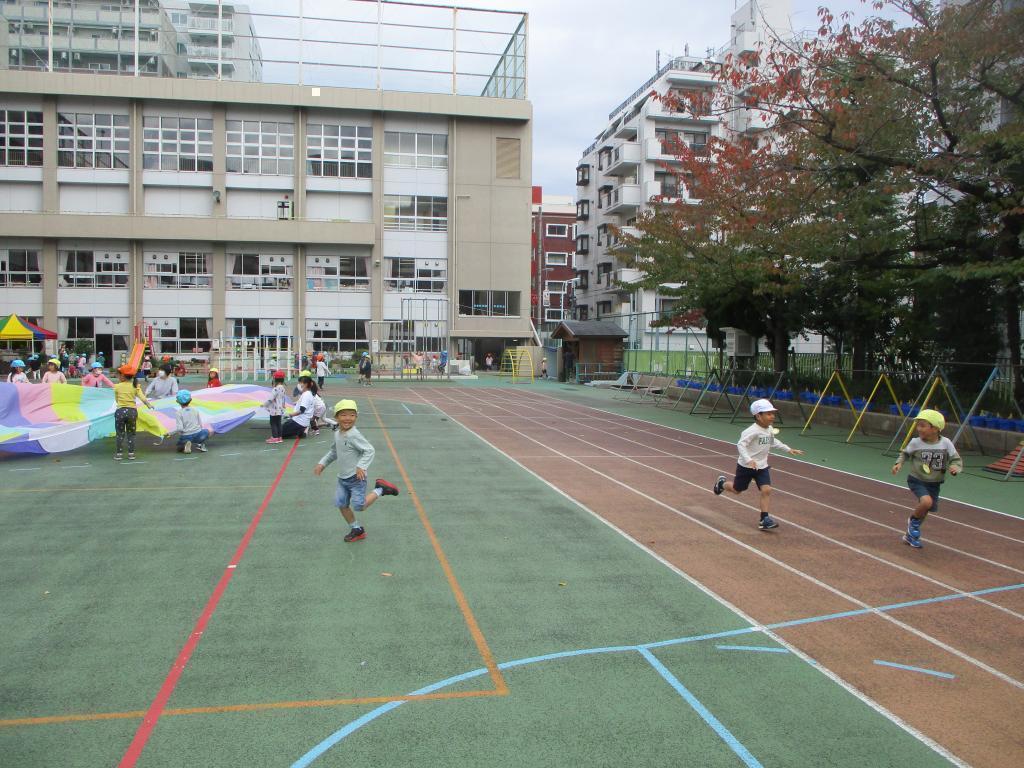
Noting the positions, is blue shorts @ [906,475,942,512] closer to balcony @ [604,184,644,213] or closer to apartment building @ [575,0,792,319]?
apartment building @ [575,0,792,319]

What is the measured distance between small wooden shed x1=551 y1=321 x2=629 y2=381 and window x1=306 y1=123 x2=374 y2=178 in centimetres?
1827


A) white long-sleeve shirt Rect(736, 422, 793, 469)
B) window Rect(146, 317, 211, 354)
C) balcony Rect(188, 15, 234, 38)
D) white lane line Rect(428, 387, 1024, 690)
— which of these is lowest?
white lane line Rect(428, 387, 1024, 690)

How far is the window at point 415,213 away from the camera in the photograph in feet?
171

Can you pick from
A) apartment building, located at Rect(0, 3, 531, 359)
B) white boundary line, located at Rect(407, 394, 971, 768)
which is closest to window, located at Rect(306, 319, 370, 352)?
apartment building, located at Rect(0, 3, 531, 359)

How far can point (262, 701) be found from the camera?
4.95 metres

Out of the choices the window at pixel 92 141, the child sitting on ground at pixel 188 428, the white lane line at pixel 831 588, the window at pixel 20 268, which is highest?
the window at pixel 92 141

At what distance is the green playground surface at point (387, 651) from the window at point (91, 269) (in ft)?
144

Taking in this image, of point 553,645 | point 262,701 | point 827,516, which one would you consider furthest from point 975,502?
point 262,701

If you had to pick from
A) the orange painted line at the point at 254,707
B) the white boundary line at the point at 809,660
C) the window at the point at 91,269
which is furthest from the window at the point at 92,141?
→ the orange painted line at the point at 254,707

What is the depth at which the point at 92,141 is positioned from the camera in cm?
4866

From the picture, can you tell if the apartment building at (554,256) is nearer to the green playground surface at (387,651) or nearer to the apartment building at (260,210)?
the apartment building at (260,210)

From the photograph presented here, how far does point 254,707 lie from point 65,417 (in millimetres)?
12508

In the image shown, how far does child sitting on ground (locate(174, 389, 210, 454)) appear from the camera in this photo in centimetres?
1540

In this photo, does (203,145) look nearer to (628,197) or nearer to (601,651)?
(628,197)
